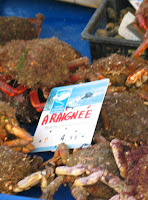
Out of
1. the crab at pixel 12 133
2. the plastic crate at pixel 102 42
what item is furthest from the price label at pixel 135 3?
the crab at pixel 12 133

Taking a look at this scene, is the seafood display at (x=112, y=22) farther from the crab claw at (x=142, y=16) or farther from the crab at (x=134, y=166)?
the crab at (x=134, y=166)

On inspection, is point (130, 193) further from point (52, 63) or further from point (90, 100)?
point (52, 63)

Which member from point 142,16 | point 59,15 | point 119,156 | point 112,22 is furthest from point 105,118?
point 59,15

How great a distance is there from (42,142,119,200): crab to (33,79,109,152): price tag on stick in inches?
2.1

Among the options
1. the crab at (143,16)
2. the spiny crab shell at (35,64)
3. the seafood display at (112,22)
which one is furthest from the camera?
the seafood display at (112,22)

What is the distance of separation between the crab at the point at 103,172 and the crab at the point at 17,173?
55 millimetres

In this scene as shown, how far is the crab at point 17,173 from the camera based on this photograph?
0.97 metres

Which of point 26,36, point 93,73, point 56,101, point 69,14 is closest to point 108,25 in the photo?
point 69,14

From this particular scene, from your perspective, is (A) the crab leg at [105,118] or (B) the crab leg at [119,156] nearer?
(B) the crab leg at [119,156]

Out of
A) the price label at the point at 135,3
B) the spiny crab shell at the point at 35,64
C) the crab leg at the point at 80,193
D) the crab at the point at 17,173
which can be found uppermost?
the price label at the point at 135,3

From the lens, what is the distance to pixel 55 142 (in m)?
1.14

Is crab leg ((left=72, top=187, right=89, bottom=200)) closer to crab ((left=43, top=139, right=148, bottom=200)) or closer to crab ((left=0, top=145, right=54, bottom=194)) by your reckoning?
crab ((left=43, top=139, right=148, bottom=200))

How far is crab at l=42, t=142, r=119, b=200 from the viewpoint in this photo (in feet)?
3.04

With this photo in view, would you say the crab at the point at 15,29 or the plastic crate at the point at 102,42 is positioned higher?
the plastic crate at the point at 102,42
